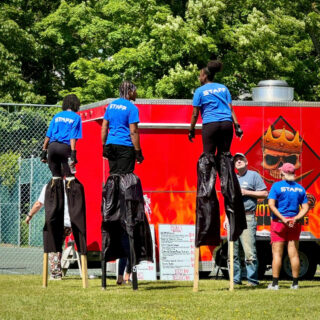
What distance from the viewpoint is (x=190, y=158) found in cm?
1376

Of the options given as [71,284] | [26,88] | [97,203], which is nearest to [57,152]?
[71,284]

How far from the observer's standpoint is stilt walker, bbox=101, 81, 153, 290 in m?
10.0

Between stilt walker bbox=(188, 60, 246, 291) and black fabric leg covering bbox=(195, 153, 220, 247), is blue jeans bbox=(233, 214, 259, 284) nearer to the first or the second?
stilt walker bbox=(188, 60, 246, 291)

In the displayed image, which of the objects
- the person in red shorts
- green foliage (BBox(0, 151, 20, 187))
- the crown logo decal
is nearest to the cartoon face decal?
the crown logo decal

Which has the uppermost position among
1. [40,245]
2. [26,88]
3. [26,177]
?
[26,88]

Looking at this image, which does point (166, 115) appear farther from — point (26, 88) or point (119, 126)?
point (26, 88)

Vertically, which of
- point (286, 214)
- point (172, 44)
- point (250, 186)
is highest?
point (172, 44)

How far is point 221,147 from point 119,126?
1232 mm

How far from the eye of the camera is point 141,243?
1015 cm

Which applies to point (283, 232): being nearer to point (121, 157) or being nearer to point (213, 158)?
point (213, 158)

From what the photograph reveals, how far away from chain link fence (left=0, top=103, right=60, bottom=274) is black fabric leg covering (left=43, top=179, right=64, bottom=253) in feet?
14.5

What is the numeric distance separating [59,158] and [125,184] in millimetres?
1039

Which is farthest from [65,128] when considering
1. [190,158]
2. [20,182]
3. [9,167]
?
[20,182]

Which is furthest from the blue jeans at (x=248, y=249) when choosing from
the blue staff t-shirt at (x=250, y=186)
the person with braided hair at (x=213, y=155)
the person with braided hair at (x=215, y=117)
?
the person with braided hair at (x=215, y=117)
